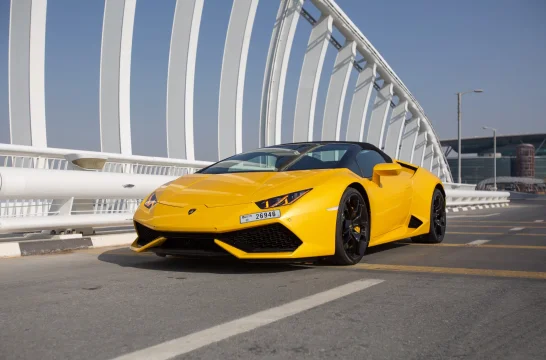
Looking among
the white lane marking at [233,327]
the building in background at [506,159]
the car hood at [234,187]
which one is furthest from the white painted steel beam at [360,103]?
the building in background at [506,159]

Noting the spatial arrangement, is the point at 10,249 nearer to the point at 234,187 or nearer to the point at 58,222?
the point at 58,222

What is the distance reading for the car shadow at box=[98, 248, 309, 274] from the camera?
500 cm

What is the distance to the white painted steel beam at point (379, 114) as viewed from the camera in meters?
27.3

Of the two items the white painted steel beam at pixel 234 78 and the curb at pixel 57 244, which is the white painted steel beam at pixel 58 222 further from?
the white painted steel beam at pixel 234 78

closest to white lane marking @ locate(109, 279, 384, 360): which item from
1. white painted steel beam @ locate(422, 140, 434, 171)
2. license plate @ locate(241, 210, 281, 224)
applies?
license plate @ locate(241, 210, 281, 224)

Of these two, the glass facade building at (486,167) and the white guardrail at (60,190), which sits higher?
the glass facade building at (486,167)

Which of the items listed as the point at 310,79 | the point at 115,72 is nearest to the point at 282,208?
the point at 115,72

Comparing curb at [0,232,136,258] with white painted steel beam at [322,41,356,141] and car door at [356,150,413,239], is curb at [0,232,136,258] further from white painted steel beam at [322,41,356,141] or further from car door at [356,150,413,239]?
white painted steel beam at [322,41,356,141]

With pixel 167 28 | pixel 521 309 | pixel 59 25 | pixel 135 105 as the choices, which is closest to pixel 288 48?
pixel 167 28

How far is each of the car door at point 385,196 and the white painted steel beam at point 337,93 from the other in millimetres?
13938

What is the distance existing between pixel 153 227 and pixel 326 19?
54.6ft

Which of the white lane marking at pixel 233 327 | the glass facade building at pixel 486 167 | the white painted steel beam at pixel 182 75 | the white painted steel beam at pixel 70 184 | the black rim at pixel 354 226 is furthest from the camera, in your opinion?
the glass facade building at pixel 486 167

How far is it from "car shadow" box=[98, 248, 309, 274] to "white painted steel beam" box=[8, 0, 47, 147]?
3687mm

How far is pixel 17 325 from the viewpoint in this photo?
306 cm
